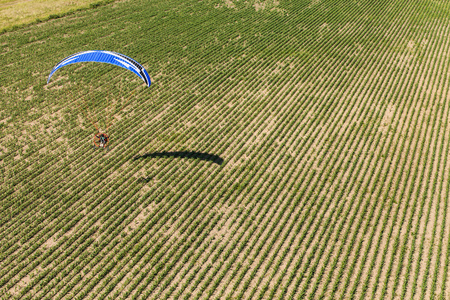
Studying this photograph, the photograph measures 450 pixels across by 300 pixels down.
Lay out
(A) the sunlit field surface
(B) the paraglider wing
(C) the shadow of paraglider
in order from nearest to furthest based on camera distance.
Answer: (B) the paraglider wing → (C) the shadow of paraglider → (A) the sunlit field surface

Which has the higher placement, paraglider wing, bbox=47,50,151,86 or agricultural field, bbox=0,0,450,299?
paraglider wing, bbox=47,50,151,86

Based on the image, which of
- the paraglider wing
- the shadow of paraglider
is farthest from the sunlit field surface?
the shadow of paraglider

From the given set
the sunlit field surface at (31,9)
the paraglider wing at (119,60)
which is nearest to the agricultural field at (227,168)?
the sunlit field surface at (31,9)

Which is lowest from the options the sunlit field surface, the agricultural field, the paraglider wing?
the agricultural field

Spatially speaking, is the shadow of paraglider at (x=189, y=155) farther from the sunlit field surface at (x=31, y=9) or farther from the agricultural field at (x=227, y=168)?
the sunlit field surface at (x=31, y=9)

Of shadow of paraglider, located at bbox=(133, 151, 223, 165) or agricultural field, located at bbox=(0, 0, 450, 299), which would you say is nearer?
agricultural field, located at bbox=(0, 0, 450, 299)

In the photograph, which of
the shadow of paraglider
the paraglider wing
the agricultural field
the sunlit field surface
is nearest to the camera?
the agricultural field

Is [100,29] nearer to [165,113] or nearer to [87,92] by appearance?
[87,92]

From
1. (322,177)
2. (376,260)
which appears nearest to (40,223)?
(322,177)

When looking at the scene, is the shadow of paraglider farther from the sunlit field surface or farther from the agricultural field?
the sunlit field surface
